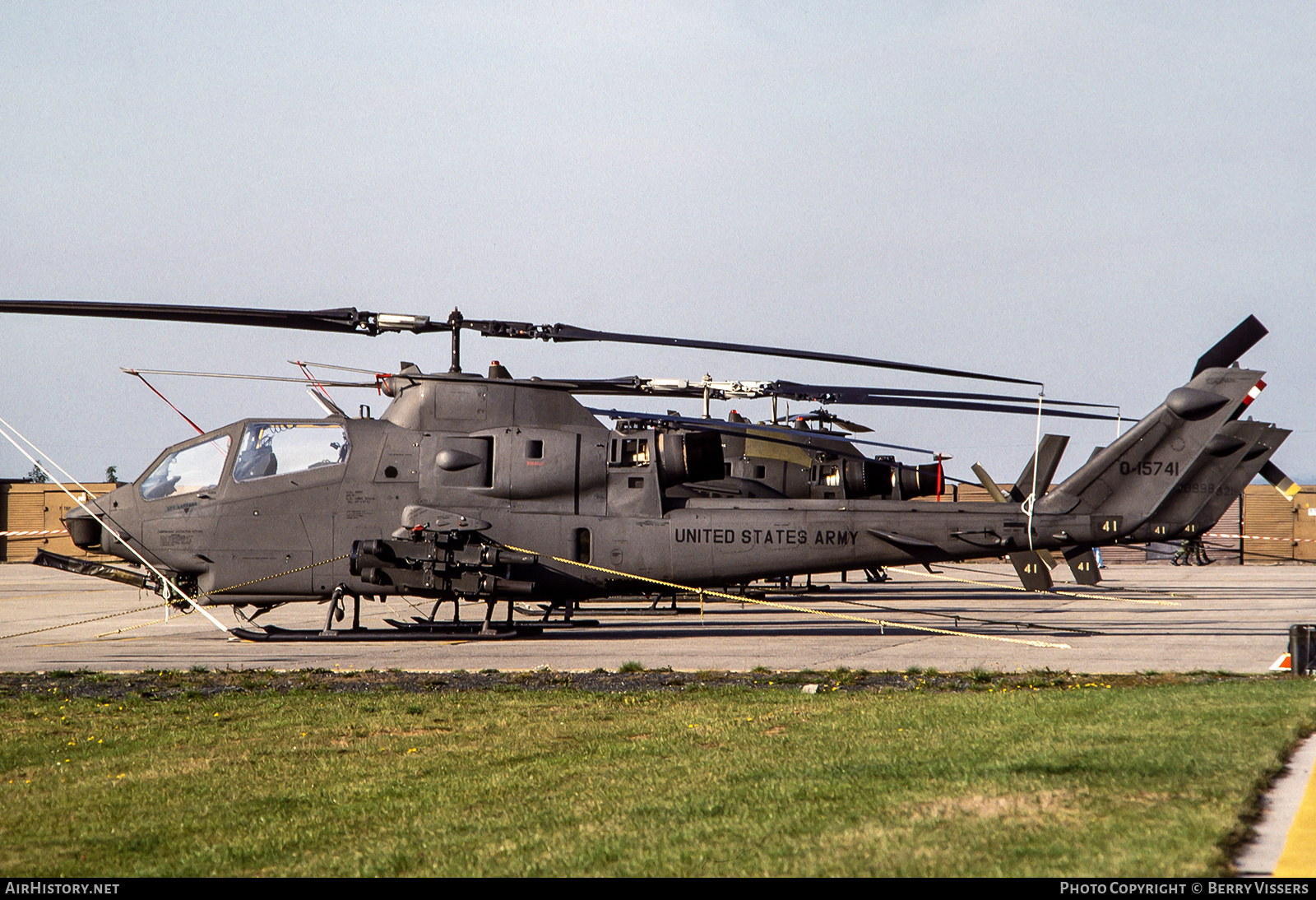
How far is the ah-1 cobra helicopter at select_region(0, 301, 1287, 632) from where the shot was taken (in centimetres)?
1614

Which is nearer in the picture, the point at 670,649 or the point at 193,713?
the point at 193,713

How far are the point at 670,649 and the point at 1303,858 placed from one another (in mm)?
10963

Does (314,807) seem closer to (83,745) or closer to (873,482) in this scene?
(83,745)

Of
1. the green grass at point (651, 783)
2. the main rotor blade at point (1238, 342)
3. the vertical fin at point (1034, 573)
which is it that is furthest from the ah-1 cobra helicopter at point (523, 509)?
the vertical fin at point (1034, 573)

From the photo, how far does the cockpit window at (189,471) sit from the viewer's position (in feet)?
53.8

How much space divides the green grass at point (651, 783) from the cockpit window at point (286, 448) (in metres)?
6.23

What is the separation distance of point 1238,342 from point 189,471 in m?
15.1

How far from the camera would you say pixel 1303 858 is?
4660 millimetres

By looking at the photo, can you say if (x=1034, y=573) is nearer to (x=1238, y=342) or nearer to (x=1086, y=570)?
(x=1086, y=570)

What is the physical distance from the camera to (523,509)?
16422mm

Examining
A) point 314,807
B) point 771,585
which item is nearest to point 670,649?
point 314,807

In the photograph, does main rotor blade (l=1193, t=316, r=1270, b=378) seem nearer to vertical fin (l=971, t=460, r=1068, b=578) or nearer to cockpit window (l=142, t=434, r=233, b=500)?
vertical fin (l=971, t=460, r=1068, b=578)

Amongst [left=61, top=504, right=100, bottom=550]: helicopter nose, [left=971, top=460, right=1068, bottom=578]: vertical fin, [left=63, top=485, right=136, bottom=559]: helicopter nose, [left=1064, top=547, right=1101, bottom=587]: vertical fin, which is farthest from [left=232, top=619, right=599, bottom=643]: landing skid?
[left=1064, top=547, right=1101, bottom=587]: vertical fin

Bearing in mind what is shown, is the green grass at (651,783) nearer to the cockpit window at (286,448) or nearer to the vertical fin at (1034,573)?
the cockpit window at (286,448)
